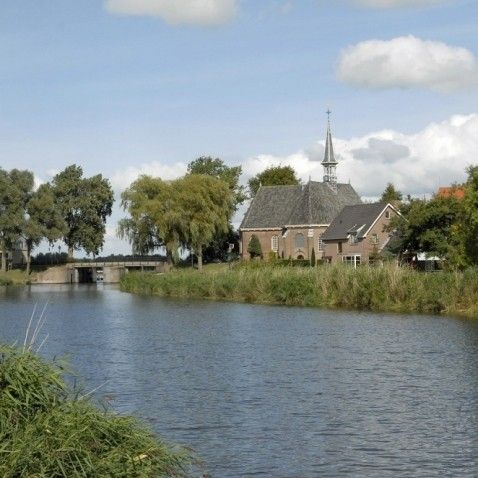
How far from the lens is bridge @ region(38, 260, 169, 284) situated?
341 feet

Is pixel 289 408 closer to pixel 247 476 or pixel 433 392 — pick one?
pixel 433 392

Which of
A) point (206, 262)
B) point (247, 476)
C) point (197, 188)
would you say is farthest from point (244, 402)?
point (206, 262)

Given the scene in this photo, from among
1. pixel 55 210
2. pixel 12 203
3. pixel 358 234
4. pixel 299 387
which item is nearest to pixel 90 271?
pixel 55 210

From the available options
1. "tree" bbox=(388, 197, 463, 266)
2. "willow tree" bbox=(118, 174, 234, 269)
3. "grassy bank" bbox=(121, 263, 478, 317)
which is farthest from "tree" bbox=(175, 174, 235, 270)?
"tree" bbox=(388, 197, 463, 266)

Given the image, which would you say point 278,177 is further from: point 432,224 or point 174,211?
point 432,224

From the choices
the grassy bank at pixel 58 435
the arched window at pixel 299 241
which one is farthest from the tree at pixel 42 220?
the grassy bank at pixel 58 435

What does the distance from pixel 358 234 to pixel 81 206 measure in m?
39.3

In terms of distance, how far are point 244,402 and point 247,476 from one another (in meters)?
5.73

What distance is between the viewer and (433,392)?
66.6ft

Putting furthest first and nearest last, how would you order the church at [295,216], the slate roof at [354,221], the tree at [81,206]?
the tree at [81,206]
the church at [295,216]
the slate roof at [354,221]

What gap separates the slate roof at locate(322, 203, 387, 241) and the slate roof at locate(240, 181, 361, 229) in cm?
249

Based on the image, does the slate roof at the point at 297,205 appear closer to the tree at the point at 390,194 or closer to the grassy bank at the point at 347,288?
the tree at the point at 390,194

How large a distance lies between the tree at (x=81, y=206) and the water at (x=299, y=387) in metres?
69.8

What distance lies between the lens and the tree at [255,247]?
9575cm
